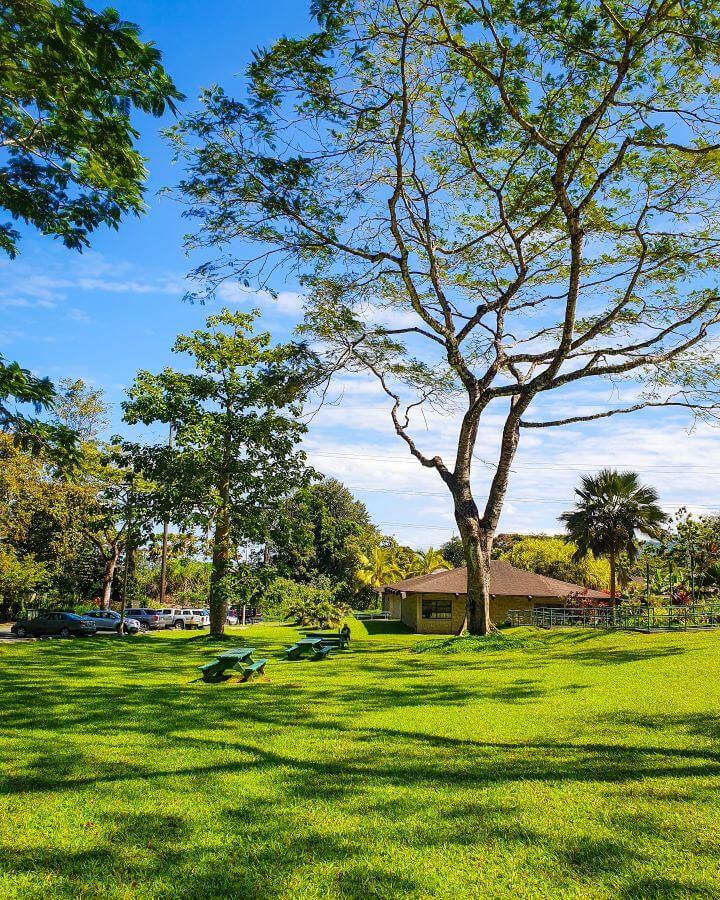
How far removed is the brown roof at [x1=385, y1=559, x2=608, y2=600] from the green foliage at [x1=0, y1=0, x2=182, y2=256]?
31192 mm

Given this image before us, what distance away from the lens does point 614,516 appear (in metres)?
31.8

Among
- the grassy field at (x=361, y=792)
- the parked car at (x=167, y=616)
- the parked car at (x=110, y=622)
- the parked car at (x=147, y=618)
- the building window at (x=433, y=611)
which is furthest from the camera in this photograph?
the parked car at (x=167, y=616)

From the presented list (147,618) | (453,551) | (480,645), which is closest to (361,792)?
(480,645)

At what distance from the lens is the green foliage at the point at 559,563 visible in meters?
60.5

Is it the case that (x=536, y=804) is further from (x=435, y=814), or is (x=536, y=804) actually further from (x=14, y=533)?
(x=14, y=533)

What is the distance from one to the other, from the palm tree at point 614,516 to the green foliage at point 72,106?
91.5 ft

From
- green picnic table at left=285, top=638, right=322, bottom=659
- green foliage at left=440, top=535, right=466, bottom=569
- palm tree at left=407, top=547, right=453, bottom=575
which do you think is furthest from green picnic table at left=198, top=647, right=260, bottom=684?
green foliage at left=440, top=535, right=466, bottom=569

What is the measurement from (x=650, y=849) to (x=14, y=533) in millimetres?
43412

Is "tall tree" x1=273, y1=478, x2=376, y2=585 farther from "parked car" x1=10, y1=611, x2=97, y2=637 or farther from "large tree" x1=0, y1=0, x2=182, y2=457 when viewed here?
"large tree" x1=0, y1=0, x2=182, y2=457

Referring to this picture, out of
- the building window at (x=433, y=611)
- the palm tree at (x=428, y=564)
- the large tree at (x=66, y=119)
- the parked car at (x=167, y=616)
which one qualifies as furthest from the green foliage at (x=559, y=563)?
the large tree at (x=66, y=119)

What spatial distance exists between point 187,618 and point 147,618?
11.3ft

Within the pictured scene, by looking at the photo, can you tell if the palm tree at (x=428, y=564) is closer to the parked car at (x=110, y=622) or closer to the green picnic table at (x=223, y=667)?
the parked car at (x=110, y=622)

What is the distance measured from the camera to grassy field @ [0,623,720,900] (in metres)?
4.19

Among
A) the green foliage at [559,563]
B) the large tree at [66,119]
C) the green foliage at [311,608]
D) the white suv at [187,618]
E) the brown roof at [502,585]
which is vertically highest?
the large tree at [66,119]
